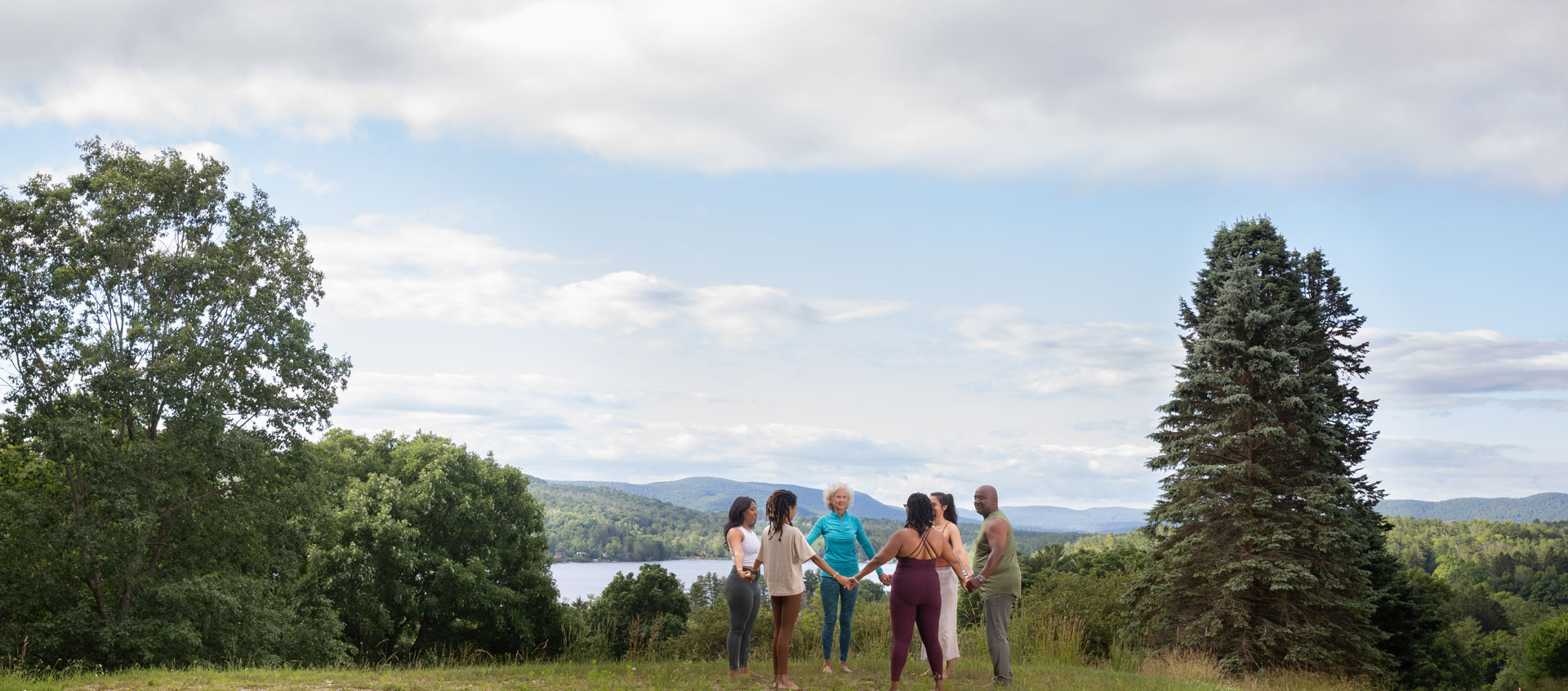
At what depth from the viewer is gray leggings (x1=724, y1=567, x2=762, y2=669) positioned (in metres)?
8.25

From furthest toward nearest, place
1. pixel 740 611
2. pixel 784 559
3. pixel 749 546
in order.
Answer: pixel 740 611
pixel 749 546
pixel 784 559

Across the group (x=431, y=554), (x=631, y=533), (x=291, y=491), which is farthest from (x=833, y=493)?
(x=631, y=533)

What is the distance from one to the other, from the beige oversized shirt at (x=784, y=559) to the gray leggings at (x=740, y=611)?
0.81ft

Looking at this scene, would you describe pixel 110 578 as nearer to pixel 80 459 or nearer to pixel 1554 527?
pixel 80 459

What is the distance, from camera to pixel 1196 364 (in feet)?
76.6

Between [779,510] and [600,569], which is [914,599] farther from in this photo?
[600,569]

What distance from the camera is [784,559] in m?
7.93

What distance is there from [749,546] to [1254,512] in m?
18.0

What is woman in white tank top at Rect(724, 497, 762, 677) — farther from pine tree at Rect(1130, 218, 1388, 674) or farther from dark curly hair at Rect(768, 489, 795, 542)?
pine tree at Rect(1130, 218, 1388, 674)

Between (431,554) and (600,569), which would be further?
(600,569)

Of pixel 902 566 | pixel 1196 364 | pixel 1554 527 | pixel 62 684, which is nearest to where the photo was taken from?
pixel 902 566

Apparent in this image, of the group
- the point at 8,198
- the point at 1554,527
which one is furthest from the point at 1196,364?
the point at 1554,527

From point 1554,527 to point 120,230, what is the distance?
168 metres

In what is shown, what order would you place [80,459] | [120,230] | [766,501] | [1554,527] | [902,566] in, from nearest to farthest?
[902,566]
[766,501]
[80,459]
[120,230]
[1554,527]
